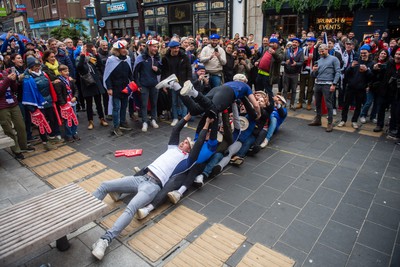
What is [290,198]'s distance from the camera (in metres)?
4.17

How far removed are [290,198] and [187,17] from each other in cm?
1771

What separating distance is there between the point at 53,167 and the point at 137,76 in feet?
9.60

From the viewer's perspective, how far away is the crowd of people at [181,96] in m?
4.21

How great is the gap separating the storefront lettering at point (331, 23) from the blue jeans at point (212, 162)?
12.3m

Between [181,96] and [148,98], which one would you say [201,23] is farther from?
[181,96]

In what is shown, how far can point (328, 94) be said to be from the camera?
671cm

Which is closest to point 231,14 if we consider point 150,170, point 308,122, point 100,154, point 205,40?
point 205,40

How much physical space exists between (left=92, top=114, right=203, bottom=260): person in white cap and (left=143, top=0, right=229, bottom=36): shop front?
45.5ft

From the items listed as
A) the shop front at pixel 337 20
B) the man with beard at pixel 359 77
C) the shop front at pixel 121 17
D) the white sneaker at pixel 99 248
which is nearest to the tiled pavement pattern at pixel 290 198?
the white sneaker at pixel 99 248

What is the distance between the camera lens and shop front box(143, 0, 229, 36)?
1769 centimetres

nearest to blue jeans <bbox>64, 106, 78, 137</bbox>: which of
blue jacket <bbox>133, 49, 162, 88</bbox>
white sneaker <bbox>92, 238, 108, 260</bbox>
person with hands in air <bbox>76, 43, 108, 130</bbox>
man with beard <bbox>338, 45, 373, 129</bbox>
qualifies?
person with hands in air <bbox>76, 43, 108, 130</bbox>

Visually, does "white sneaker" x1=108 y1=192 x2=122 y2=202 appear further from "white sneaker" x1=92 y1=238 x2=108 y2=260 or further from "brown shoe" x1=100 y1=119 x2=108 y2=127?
"brown shoe" x1=100 y1=119 x2=108 y2=127

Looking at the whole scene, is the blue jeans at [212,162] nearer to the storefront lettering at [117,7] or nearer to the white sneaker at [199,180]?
the white sneaker at [199,180]

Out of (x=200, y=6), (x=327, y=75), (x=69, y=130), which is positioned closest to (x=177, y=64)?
(x=69, y=130)
